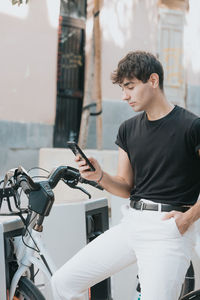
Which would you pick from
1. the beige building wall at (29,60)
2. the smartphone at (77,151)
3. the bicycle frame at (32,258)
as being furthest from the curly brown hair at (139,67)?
the beige building wall at (29,60)

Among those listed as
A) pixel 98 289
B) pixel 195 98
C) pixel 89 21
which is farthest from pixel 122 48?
pixel 98 289

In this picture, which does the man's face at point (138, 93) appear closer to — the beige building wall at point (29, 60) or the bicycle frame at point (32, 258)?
the bicycle frame at point (32, 258)

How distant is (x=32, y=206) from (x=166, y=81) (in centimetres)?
766

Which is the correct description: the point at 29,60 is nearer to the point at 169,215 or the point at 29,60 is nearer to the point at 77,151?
the point at 77,151

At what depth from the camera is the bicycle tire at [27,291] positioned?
7.55 feet

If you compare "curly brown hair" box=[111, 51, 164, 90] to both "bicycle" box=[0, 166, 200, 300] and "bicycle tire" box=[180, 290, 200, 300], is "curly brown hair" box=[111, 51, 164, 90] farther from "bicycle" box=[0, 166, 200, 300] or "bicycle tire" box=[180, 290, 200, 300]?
"bicycle tire" box=[180, 290, 200, 300]

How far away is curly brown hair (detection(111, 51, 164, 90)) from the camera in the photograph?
2.29 m

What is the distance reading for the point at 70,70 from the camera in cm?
853

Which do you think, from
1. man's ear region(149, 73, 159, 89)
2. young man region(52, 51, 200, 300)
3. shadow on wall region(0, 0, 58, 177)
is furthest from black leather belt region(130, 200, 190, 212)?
shadow on wall region(0, 0, 58, 177)

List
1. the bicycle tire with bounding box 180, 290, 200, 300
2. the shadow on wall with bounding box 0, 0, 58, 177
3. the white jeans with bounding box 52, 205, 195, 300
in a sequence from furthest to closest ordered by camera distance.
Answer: the shadow on wall with bounding box 0, 0, 58, 177 < the bicycle tire with bounding box 180, 290, 200, 300 < the white jeans with bounding box 52, 205, 195, 300

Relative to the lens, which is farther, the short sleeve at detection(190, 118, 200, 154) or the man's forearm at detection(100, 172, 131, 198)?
the man's forearm at detection(100, 172, 131, 198)

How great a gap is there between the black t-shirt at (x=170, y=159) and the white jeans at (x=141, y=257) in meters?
0.11

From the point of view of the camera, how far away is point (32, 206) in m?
2.32

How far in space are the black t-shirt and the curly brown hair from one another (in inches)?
7.5
